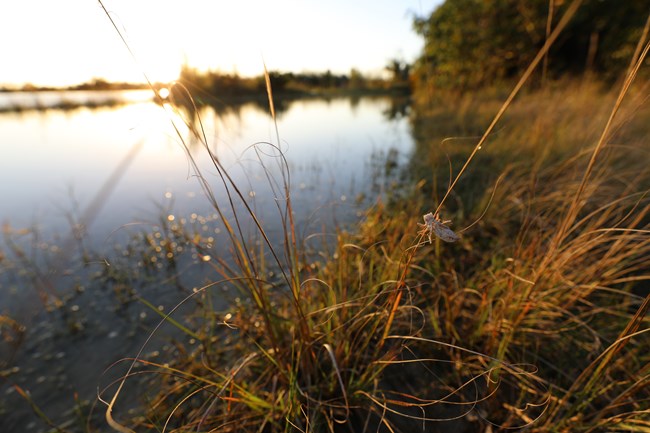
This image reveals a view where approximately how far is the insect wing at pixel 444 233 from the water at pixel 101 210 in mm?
485

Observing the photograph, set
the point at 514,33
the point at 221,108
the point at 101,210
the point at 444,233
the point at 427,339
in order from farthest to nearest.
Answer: the point at 514,33
the point at 101,210
the point at 221,108
the point at 427,339
the point at 444,233

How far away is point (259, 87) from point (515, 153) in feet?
48.3

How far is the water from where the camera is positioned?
1.54 meters

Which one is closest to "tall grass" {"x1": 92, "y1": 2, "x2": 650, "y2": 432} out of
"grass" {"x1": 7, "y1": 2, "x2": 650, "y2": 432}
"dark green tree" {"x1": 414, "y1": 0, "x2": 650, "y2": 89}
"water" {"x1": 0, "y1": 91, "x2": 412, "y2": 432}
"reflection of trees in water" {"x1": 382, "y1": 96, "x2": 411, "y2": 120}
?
"grass" {"x1": 7, "y1": 2, "x2": 650, "y2": 432}

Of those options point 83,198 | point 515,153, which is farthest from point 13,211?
point 515,153

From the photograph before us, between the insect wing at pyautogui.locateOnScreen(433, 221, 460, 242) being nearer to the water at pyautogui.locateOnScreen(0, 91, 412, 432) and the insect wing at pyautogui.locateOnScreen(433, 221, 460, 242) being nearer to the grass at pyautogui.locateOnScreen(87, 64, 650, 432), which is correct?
the grass at pyautogui.locateOnScreen(87, 64, 650, 432)

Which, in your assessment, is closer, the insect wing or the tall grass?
the insect wing

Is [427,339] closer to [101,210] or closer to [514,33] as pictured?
[101,210]

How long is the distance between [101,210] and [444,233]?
3986mm

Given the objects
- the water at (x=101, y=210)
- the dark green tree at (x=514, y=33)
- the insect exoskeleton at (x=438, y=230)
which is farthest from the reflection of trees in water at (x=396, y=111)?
the insect exoskeleton at (x=438, y=230)

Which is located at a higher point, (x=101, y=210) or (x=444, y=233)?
(x=444, y=233)

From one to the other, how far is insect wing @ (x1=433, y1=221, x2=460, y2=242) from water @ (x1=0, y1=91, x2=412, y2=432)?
1.59ft

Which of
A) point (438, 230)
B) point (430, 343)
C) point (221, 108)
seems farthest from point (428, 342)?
point (221, 108)

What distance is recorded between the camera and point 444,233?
56cm
